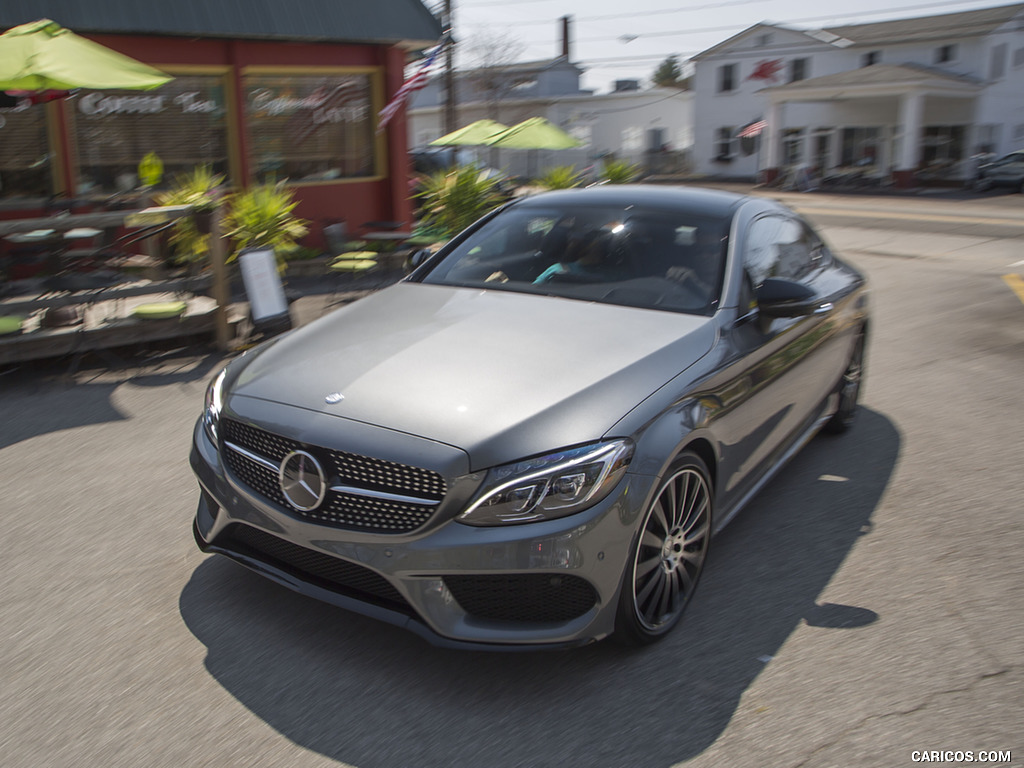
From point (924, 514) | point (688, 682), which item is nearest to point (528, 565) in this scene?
point (688, 682)

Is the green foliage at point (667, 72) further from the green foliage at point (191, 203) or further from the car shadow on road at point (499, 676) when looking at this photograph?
the car shadow on road at point (499, 676)

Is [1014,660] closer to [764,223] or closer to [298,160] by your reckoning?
[764,223]

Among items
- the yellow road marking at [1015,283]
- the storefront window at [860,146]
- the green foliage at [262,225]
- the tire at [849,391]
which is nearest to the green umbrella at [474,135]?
the green foliage at [262,225]

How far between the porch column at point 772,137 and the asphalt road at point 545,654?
35958 millimetres

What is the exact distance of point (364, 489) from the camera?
3119 millimetres

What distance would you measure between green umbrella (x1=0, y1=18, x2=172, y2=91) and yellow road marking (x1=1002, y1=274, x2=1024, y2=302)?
34.0 feet

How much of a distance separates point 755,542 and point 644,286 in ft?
4.40

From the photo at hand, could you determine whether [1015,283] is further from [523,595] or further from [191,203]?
[523,595]

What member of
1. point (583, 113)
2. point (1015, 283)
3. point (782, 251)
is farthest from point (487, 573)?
point (583, 113)

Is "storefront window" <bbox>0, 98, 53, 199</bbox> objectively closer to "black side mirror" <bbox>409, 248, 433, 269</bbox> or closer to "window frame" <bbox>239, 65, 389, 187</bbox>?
"window frame" <bbox>239, 65, 389, 187</bbox>

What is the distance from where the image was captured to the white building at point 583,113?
48031 millimetres

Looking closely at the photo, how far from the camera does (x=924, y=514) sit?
477cm

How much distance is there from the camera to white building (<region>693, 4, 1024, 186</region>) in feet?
119

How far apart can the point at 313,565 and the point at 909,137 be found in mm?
36793
